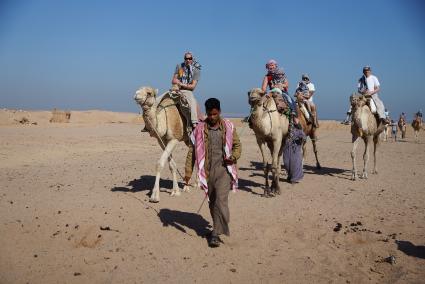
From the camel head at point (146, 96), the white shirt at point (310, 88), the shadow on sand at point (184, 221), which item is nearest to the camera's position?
the shadow on sand at point (184, 221)

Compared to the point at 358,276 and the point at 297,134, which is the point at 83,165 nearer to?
the point at 297,134

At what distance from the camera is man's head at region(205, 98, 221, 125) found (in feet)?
19.7

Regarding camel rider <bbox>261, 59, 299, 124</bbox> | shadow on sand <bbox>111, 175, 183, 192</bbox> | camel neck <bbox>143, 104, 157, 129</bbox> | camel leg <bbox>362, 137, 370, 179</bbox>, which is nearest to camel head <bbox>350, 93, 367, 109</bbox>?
camel leg <bbox>362, 137, 370, 179</bbox>

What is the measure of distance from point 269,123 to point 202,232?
11.2 ft

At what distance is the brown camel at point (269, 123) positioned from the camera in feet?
29.9

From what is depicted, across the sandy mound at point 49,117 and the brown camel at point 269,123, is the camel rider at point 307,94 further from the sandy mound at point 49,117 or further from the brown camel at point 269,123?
the sandy mound at point 49,117

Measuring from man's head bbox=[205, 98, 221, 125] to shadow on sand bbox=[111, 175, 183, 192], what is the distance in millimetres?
4464

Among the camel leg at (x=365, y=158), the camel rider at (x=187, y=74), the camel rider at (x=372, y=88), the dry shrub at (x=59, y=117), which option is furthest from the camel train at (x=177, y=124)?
the dry shrub at (x=59, y=117)

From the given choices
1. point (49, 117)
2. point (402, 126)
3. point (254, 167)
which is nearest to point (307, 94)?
point (254, 167)

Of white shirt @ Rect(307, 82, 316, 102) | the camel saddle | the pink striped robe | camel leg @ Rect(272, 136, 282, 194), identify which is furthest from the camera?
white shirt @ Rect(307, 82, 316, 102)

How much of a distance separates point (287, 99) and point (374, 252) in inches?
189

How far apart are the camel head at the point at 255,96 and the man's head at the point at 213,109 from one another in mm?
3003

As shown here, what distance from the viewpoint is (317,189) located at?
1036 cm

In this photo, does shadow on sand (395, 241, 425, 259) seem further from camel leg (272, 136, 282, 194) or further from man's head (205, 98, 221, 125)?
camel leg (272, 136, 282, 194)
